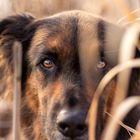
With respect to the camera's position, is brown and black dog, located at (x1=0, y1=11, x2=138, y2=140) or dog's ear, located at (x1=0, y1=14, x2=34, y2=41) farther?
dog's ear, located at (x1=0, y1=14, x2=34, y2=41)

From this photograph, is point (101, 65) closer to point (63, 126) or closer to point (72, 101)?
point (72, 101)

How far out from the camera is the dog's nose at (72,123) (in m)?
3.38

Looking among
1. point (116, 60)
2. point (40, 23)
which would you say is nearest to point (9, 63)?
point (40, 23)

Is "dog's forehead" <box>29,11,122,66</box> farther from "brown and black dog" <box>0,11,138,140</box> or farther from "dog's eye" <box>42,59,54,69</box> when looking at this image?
"dog's eye" <box>42,59,54,69</box>

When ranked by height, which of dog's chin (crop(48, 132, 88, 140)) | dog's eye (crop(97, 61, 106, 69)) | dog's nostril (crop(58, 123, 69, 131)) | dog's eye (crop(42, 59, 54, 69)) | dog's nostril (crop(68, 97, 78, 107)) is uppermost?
dog's eye (crop(97, 61, 106, 69))

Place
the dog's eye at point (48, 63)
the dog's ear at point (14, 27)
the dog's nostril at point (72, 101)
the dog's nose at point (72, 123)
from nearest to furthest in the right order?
the dog's nose at point (72, 123) → the dog's nostril at point (72, 101) → the dog's eye at point (48, 63) → the dog's ear at point (14, 27)

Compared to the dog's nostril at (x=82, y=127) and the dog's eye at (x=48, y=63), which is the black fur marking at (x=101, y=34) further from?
the dog's nostril at (x=82, y=127)

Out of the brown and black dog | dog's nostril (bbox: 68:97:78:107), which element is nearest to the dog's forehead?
the brown and black dog

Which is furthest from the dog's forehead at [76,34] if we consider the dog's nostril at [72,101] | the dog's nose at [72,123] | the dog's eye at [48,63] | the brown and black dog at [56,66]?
the dog's nose at [72,123]

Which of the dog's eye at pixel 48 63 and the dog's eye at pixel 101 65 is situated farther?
the dog's eye at pixel 48 63

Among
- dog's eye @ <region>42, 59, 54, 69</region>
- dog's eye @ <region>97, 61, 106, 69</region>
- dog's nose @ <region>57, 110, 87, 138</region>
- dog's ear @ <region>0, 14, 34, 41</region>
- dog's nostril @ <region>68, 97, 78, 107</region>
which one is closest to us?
dog's nose @ <region>57, 110, 87, 138</region>

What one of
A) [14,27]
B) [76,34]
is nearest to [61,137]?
[76,34]

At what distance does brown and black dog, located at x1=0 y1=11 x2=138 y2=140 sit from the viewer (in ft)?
11.7

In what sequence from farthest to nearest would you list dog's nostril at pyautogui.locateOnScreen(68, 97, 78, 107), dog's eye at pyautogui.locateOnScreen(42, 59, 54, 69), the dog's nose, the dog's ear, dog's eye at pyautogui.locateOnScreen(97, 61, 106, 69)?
the dog's ear
dog's eye at pyautogui.locateOnScreen(42, 59, 54, 69)
dog's eye at pyautogui.locateOnScreen(97, 61, 106, 69)
dog's nostril at pyautogui.locateOnScreen(68, 97, 78, 107)
the dog's nose
